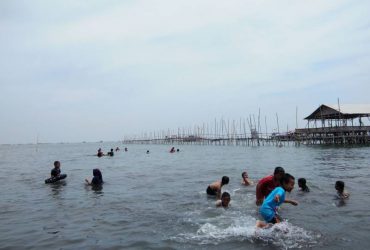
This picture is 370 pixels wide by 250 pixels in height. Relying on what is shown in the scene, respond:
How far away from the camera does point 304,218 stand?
11.5m

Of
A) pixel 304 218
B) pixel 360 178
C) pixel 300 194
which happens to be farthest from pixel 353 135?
pixel 304 218

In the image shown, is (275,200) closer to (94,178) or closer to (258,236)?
(258,236)

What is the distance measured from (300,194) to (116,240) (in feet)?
29.0

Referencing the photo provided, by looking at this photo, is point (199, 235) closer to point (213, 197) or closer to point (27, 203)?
point (213, 197)

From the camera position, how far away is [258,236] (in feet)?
30.5

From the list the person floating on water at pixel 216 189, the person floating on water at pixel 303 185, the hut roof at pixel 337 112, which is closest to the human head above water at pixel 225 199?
the person floating on water at pixel 216 189

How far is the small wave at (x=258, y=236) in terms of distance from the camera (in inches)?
352

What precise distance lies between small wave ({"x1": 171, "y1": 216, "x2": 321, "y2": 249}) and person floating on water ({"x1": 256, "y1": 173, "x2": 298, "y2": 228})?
223 mm

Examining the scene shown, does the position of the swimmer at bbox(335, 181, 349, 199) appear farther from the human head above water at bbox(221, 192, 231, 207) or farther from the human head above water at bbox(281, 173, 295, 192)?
the human head above water at bbox(281, 173, 295, 192)

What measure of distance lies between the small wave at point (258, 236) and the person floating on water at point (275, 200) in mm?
223

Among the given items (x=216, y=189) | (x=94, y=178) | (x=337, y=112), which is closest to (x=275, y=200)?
(x=216, y=189)

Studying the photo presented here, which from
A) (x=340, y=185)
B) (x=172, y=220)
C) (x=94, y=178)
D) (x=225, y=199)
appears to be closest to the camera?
(x=172, y=220)

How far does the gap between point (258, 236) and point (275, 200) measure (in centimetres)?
116

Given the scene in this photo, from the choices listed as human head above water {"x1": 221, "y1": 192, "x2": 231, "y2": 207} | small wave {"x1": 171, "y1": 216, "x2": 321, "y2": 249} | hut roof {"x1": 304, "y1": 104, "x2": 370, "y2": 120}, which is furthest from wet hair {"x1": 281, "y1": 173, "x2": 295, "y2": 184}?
hut roof {"x1": 304, "y1": 104, "x2": 370, "y2": 120}
